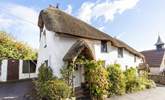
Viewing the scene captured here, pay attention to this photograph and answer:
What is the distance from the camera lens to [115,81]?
1934 centimetres

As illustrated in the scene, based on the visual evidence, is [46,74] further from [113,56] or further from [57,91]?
[113,56]

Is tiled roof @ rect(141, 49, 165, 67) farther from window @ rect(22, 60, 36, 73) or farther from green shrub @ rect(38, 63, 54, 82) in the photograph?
green shrub @ rect(38, 63, 54, 82)

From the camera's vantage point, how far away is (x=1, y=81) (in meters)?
26.9

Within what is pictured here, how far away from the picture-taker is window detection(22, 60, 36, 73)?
29344mm

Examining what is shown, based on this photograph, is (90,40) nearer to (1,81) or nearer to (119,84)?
(119,84)

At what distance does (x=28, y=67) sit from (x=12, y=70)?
7.84 ft

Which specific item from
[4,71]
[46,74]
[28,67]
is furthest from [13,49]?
[46,74]

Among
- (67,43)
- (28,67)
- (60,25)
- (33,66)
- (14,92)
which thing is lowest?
(14,92)

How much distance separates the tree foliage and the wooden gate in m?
1.30

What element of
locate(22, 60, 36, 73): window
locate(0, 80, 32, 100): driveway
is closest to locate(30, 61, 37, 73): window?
locate(22, 60, 36, 73): window

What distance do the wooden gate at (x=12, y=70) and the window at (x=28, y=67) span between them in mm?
1146

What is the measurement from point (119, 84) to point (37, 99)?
8.40 metres

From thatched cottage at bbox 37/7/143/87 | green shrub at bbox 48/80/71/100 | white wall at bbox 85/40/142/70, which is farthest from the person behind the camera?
white wall at bbox 85/40/142/70

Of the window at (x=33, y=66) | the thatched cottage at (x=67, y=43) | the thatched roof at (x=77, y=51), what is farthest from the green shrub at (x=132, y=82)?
the window at (x=33, y=66)
